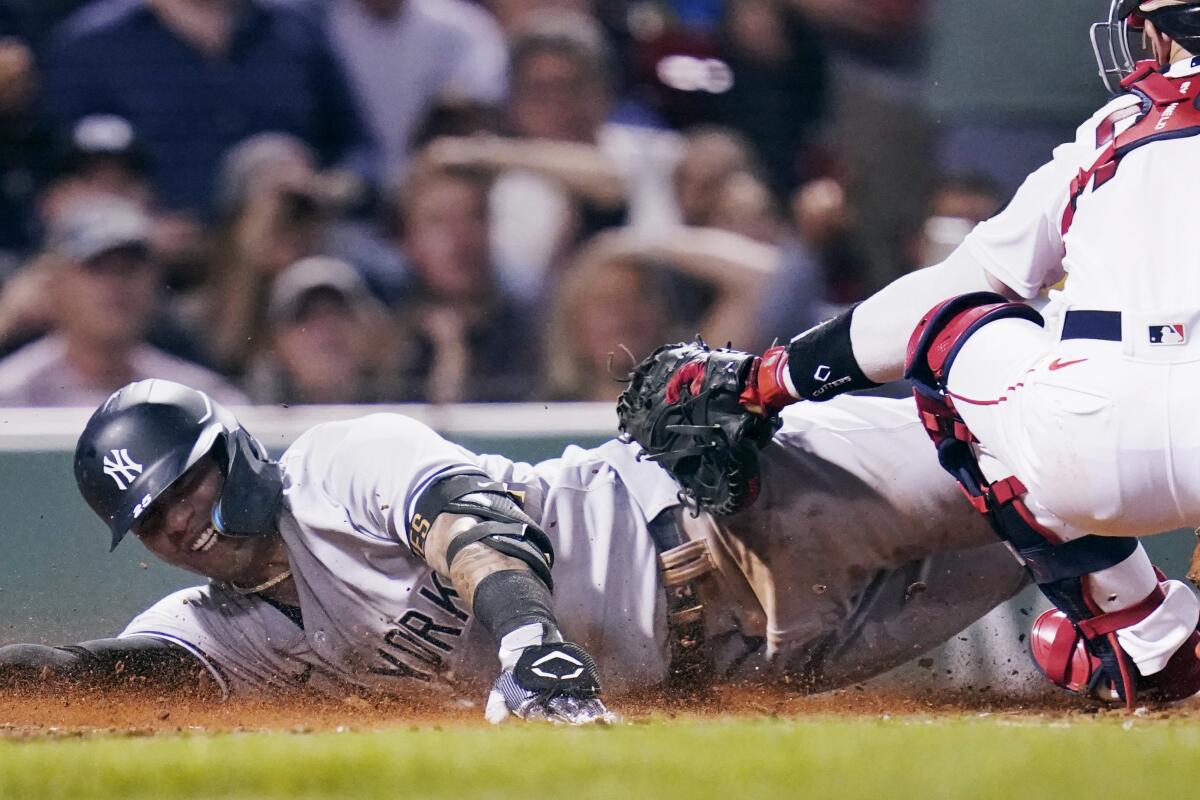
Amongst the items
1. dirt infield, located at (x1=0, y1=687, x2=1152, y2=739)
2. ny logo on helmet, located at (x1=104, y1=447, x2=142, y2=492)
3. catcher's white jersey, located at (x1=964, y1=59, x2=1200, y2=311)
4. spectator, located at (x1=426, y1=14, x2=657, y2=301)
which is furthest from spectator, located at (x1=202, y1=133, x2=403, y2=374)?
catcher's white jersey, located at (x1=964, y1=59, x2=1200, y2=311)

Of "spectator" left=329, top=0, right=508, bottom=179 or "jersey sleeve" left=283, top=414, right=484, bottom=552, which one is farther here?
"spectator" left=329, top=0, right=508, bottom=179

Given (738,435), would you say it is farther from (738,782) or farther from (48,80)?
(48,80)

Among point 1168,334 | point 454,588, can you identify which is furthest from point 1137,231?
point 454,588

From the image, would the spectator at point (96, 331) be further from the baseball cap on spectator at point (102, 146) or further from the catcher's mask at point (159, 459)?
the catcher's mask at point (159, 459)

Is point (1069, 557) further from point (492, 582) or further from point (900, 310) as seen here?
point (492, 582)

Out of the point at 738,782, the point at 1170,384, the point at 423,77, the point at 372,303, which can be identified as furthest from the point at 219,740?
the point at 423,77

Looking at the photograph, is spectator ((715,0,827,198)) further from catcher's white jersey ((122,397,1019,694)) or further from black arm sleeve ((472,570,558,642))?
black arm sleeve ((472,570,558,642))
